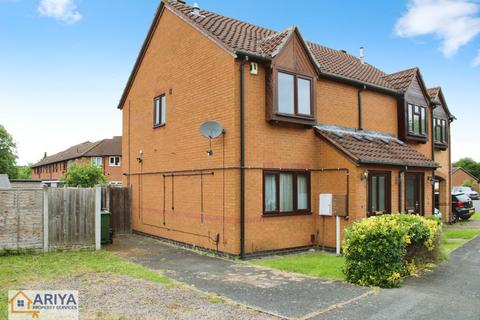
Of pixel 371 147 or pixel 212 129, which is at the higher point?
pixel 212 129

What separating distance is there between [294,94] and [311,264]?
5596mm

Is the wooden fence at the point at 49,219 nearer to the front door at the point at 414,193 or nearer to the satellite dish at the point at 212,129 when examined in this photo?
the satellite dish at the point at 212,129

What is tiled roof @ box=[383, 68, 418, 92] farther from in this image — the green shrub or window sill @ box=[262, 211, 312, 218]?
the green shrub

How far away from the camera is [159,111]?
17.0m

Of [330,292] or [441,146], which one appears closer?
[330,292]

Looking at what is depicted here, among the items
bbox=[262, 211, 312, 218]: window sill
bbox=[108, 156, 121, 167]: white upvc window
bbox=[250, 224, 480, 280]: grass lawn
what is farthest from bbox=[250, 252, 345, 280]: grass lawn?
bbox=[108, 156, 121, 167]: white upvc window

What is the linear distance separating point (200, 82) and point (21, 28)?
10530 mm

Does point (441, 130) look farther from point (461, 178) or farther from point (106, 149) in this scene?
point (461, 178)

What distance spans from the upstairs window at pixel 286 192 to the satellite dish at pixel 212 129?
6.52ft

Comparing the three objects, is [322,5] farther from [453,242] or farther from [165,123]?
[453,242]

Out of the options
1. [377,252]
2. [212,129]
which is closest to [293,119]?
[212,129]

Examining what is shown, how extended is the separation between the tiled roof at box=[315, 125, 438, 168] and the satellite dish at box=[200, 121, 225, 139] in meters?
3.88

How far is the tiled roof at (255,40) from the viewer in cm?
1291

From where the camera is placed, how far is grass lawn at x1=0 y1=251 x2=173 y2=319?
9258mm
